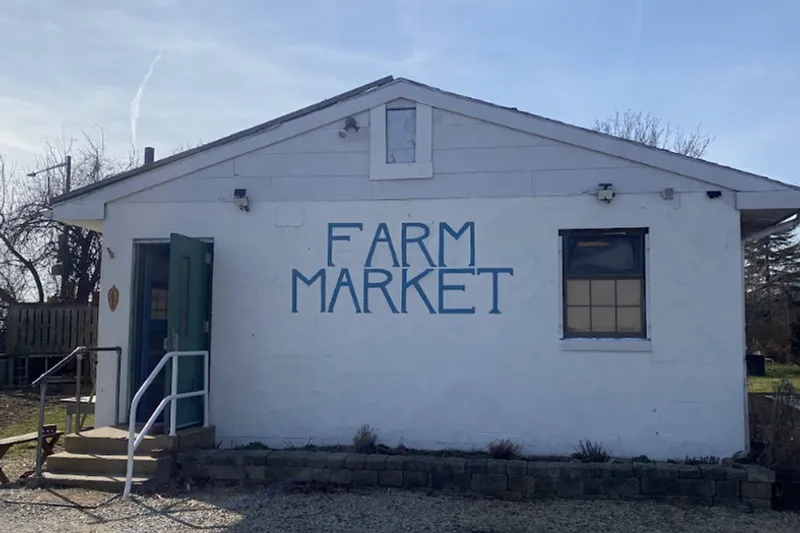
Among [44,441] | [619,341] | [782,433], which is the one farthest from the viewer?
[44,441]

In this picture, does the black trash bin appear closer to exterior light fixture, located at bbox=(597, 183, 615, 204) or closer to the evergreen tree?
the evergreen tree

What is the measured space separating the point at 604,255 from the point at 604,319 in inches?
28.7

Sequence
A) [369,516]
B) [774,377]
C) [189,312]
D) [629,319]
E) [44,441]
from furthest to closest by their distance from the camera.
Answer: [774,377] → [44,441] → [189,312] → [629,319] → [369,516]

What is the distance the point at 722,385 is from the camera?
28.1 feet

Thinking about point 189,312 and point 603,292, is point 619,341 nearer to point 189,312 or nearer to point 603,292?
point 603,292

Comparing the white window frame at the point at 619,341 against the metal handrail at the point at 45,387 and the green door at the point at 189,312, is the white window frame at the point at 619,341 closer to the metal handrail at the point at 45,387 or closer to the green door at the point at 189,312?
the green door at the point at 189,312

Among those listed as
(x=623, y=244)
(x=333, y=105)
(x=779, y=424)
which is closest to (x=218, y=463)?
(x=333, y=105)

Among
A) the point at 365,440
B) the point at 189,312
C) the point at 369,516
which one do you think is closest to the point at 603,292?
the point at 365,440

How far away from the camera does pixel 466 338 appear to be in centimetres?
909

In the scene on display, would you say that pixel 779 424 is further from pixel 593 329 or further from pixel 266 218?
pixel 266 218

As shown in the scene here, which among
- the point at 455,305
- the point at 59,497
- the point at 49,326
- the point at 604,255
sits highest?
the point at 604,255

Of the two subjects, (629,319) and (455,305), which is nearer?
(629,319)

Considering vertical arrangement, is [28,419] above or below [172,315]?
below

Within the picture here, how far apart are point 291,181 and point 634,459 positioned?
5089 mm
